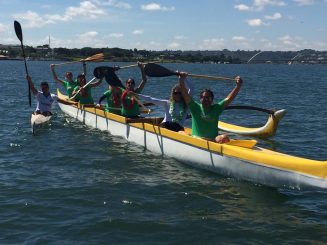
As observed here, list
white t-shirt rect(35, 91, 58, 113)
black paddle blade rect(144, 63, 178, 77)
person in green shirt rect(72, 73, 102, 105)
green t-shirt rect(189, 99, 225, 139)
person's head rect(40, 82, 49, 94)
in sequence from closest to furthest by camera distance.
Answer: green t-shirt rect(189, 99, 225, 139), black paddle blade rect(144, 63, 178, 77), person's head rect(40, 82, 49, 94), white t-shirt rect(35, 91, 58, 113), person in green shirt rect(72, 73, 102, 105)

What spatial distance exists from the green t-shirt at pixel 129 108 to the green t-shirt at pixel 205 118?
3.96 m

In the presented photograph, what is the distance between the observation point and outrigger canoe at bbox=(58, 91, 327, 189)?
8.27 metres

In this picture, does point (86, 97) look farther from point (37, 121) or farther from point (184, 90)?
point (184, 90)

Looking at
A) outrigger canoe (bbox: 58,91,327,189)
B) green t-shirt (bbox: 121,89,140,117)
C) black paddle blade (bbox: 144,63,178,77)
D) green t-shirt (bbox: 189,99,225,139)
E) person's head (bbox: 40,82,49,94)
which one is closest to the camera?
outrigger canoe (bbox: 58,91,327,189)

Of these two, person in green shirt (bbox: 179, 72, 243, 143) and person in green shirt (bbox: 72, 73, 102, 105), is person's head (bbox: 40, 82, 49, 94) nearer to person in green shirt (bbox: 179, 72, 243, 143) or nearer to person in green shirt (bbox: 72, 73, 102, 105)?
person in green shirt (bbox: 72, 73, 102, 105)

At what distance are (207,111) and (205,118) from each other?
7.5 inches

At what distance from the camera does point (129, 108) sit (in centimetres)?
1425

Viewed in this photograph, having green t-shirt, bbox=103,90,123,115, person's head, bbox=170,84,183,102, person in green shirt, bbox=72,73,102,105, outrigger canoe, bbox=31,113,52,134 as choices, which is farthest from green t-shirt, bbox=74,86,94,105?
person's head, bbox=170,84,183,102

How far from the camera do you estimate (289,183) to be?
337 inches

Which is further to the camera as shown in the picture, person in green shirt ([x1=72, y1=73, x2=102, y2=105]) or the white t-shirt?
person in green shirt ([x1=72, y1=73, x2=102, y2=105])

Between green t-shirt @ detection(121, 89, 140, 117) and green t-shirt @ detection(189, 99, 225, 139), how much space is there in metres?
3.96

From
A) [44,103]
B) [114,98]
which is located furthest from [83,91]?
[114,98]

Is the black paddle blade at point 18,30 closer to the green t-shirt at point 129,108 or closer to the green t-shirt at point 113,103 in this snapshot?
the green t-shirt at point 113,103

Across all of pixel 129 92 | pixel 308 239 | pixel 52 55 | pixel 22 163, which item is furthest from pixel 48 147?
pixel 52 55
